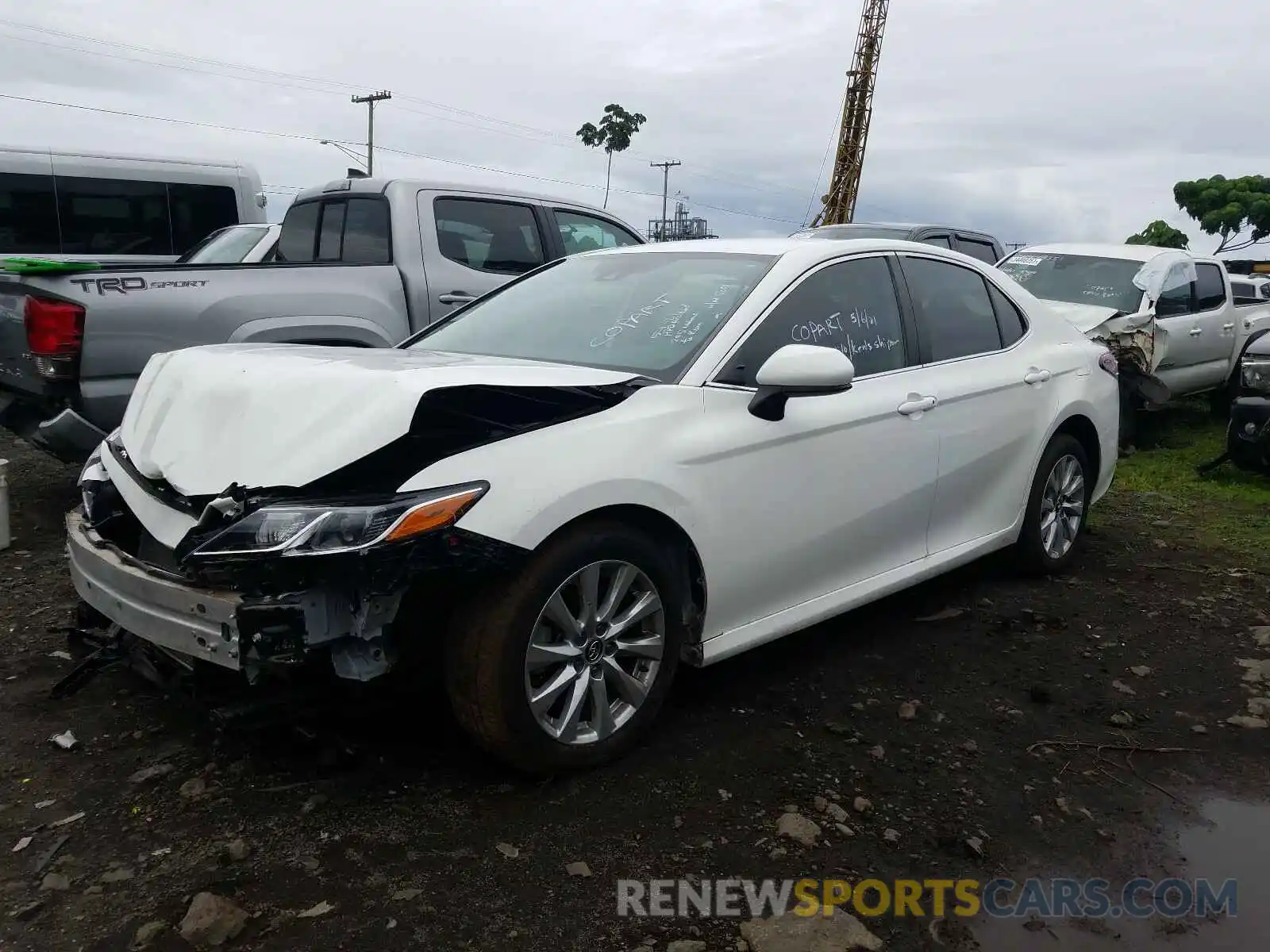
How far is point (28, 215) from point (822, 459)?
397 inches

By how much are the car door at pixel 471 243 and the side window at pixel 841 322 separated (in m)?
3.05

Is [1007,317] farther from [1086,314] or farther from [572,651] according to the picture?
[1086,314]

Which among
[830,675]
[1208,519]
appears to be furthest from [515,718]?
[1208,519]

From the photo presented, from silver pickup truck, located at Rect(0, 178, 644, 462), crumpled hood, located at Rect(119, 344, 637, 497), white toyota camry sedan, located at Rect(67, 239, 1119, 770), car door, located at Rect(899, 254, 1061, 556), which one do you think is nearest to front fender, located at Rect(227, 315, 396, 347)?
silver pickup truck, located at Rect(0, 178, 644, 462)

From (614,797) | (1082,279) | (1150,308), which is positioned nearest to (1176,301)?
(1150,308)

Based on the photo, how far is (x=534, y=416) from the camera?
297 centimetres

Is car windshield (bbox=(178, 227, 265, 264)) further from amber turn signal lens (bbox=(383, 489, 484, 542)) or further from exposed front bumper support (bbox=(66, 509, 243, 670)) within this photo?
amber turn signal lens (bbox=(383, 489, 484, 542))

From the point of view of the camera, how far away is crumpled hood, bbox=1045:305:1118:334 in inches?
348

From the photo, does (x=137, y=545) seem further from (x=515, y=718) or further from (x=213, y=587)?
(x=515, y=718)

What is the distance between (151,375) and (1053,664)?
3577 millimetres

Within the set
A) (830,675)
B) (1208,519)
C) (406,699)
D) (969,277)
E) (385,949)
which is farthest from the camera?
(1208,519)

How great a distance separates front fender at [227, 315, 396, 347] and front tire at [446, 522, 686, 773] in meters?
3.31

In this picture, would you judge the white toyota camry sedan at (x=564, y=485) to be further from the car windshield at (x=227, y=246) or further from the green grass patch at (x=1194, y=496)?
the car windshield at (x=227, y=246)

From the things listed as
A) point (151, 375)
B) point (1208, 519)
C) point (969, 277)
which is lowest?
point (1208, 519)
